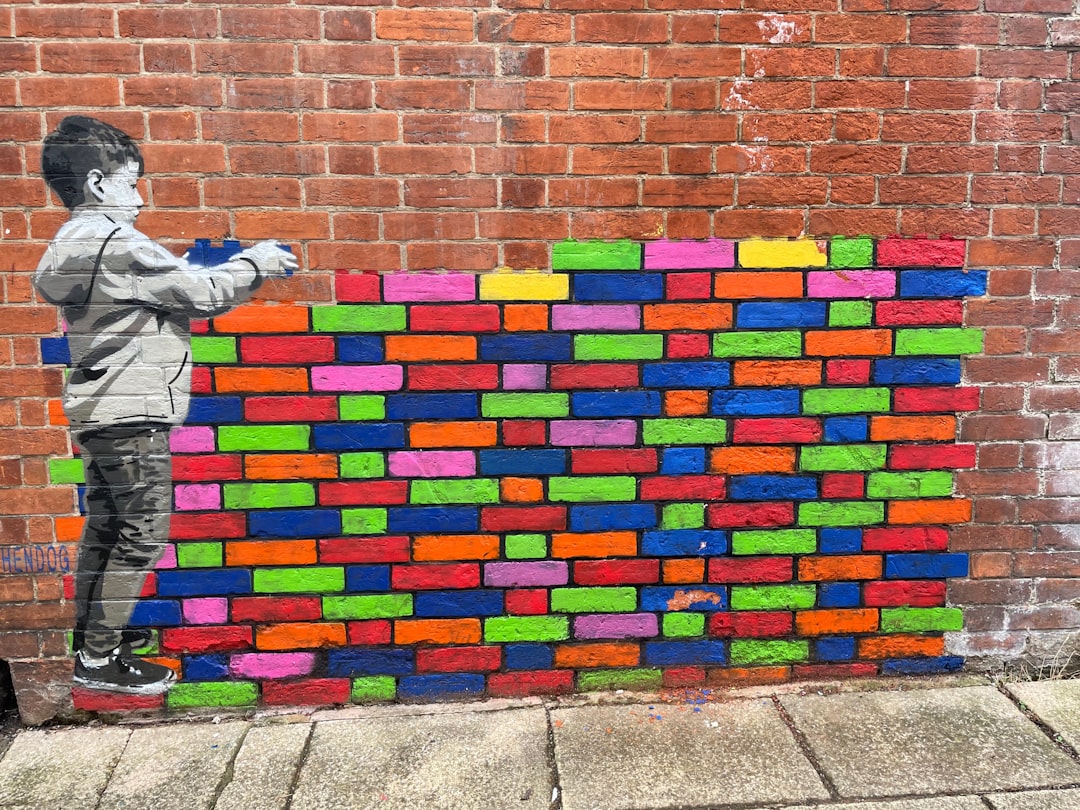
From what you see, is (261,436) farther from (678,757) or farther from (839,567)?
(839,567)

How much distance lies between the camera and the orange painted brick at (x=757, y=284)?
8.73ft

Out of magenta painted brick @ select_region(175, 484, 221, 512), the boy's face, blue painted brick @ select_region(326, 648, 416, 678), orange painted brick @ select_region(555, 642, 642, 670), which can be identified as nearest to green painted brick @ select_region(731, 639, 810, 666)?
orange painted brick @ select_region(555, 642, 642, 670)

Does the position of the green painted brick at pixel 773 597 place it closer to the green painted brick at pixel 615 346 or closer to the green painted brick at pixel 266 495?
the green painted brick at pixel 615 346

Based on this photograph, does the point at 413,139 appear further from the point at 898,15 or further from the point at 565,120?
the point at 898,15

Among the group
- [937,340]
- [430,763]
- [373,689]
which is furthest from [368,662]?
[937,340]

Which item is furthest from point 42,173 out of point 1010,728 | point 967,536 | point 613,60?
point 1010,728

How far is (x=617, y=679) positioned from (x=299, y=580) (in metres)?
1.20

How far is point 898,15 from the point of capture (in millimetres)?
2582

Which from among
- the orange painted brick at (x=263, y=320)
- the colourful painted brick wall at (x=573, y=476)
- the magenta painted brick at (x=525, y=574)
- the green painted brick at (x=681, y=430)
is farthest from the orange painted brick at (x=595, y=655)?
the orange painted brick at (x=263, y=320)

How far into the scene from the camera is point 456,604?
8.94 feet

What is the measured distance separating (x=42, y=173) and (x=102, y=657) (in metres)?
1.65

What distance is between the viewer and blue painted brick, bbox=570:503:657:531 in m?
2.72

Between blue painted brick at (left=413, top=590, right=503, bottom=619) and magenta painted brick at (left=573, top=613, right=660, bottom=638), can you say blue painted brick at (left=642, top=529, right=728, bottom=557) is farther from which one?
blue painted brick at (left=413, top=590, right=503, bottom=619)

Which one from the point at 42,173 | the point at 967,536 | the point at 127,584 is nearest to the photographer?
the point at 42,173
